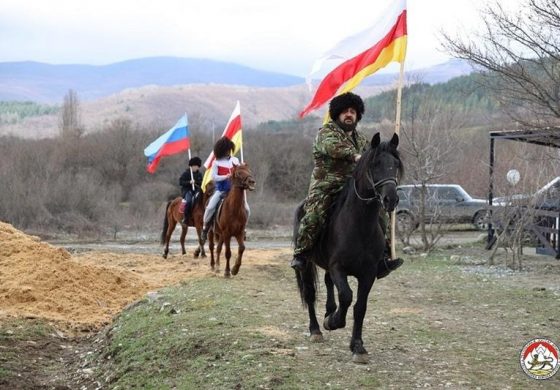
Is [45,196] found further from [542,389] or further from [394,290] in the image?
[542,389]

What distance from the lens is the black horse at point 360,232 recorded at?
6996 millimetres

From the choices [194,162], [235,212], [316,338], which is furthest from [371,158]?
[194,162]

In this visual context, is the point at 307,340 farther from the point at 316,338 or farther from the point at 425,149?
the point at 425,149

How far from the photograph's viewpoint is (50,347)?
35.0ft

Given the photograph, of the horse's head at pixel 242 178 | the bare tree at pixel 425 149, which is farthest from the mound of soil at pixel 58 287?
the bare tree at pixel 425 149

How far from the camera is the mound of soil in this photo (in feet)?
41.1

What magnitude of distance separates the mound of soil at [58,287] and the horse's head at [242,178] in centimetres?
277

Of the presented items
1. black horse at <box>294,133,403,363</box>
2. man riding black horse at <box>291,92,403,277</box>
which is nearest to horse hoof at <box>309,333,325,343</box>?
black horse at <box>294,133,403,363</box>

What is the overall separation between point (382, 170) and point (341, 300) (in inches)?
53.9

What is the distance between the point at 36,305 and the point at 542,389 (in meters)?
8.84

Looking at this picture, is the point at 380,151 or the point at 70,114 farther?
the point at 70,114

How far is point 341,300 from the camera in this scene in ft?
23.9

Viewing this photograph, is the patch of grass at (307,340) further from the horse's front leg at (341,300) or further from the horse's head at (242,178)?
the horse's head at (242,178)

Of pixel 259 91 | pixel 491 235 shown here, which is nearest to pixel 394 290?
pixel 491 235
